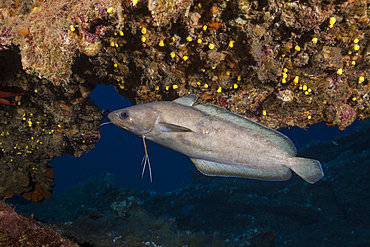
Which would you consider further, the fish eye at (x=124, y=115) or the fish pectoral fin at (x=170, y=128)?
the fish eye at (x=124, y=115)

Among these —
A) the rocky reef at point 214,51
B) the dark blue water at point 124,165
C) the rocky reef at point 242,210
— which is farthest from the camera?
the dark blue water at point 124,165

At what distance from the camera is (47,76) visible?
10.4 feet

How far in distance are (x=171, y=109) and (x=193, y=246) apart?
799 cm

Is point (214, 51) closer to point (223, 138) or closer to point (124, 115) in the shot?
point (223, 138)

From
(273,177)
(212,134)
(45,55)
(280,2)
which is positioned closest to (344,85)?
(280,2)

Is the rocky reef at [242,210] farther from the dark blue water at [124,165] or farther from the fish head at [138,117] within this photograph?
the dark blue water at [124,165]

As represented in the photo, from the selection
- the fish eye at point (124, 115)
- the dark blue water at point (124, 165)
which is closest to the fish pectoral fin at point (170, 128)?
the fish eye at point (124, 115)

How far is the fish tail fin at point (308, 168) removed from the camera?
7.27 feet

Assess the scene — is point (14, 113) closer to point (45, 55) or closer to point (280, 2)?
point (45, 55)

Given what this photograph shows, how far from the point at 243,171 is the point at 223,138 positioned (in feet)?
1.89

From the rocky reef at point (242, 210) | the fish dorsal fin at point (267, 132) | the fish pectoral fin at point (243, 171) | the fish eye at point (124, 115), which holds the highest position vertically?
the fish eye at point (124, 115)

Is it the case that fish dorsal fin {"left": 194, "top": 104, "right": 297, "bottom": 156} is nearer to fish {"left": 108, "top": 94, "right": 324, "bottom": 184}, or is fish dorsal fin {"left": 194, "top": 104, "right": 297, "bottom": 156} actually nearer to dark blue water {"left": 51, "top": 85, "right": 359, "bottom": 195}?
fish {"left": 108, "top": 94, "right": 324, "bottom": 184}

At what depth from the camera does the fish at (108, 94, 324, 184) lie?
228 cm

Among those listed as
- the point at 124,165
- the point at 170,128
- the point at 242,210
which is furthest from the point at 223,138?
the point at 124,165
